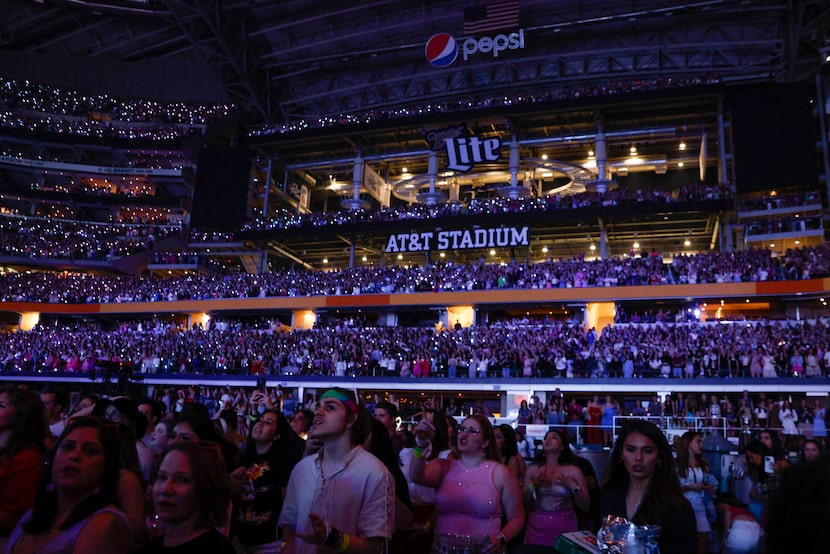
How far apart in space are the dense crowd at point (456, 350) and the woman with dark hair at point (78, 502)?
863 inches

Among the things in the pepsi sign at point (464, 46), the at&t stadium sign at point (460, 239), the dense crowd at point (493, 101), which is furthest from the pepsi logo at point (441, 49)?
the at&t stadium sign at point (460, 239)

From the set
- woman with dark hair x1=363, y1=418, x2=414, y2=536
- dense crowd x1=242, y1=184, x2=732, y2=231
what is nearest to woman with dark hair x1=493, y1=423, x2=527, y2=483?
woman with dark hair x1=363, y1=418, x2=414, y2=536

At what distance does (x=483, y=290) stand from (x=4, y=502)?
92.6 ft

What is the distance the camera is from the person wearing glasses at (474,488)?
4.02m

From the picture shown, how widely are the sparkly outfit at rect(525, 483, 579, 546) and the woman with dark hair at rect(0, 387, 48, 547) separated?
3.13 metres

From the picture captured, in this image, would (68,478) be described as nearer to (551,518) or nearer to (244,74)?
(551,518)

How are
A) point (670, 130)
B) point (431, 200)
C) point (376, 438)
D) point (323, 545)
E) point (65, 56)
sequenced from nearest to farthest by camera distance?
point (323, 545) → point (376, 438) → point (670, 130) → point (431, 200) → point (65, 56)

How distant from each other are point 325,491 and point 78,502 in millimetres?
1142

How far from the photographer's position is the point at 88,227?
47.2m

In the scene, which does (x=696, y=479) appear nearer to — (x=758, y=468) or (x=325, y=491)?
(x=758, y=468)

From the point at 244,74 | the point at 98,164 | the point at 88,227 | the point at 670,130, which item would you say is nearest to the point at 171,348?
the point at 244,74

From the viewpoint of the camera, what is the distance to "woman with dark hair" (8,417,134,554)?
2697 millimetres

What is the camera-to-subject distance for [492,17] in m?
31.3

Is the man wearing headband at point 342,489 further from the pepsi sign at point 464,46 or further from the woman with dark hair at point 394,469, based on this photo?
the pepsi sign at point 464,46
